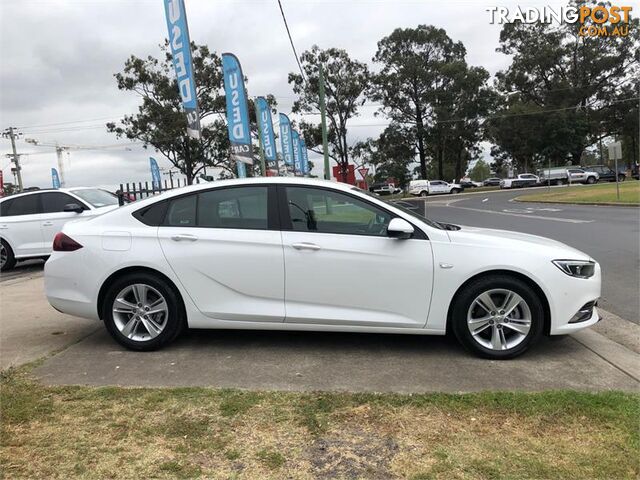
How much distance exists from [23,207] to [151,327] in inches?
304

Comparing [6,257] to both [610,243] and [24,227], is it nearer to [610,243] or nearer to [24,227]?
[24,227]

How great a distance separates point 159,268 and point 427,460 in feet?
9.04

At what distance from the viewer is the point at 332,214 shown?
453cm

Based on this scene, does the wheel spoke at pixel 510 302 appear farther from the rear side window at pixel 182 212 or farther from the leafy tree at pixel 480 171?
the leafy tree at pixel 480 171

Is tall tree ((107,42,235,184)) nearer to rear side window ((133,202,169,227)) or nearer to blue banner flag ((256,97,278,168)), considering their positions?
blue banner flag ((256,97,278,168))

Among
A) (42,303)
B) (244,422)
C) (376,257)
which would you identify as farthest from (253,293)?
(42,303)

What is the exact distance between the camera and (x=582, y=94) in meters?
56.7

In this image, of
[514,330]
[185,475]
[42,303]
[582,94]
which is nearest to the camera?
[185,475]

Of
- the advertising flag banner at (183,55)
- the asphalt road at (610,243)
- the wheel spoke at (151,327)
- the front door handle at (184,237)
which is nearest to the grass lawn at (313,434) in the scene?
the wheel spoke at (151,327)

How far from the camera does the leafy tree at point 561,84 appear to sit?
55.1 metres

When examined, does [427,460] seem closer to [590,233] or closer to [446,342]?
[446,342]

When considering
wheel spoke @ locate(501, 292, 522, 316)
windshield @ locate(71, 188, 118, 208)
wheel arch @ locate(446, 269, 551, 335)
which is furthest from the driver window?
windshield @ locate(71, 188, 118, 208)

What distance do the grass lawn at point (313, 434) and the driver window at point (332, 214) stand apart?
4.76ft

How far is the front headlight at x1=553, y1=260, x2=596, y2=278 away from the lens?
4.25 metres
